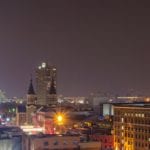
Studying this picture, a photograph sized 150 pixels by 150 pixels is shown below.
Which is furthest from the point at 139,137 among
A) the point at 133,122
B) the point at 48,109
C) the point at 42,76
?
the point at 42,76

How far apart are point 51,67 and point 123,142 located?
11884 centimetres

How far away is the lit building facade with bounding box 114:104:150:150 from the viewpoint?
7375cm

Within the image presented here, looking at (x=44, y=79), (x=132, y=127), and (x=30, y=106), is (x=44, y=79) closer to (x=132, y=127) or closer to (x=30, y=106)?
(x=30, y=106)

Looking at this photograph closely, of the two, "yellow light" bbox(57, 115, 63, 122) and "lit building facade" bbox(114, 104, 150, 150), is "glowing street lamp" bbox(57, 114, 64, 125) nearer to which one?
"yellow light" bbox(57, 115, 63, 122)

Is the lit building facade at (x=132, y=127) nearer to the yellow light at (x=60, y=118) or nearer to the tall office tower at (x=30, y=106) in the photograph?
the yellow light at (x=60, y=118)

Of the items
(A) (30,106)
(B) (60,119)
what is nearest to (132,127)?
(B) (60,119)

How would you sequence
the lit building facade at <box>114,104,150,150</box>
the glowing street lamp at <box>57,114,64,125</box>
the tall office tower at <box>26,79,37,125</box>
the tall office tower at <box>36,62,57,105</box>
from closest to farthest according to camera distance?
the lit building facade at <box>114,104,150,150</box> < the glowing street lamp at <box>57,114,64,125</box> < the tall office tower at <box>26,79,37,125</box> < the tall office tower at <box>36,62,57,105</box>

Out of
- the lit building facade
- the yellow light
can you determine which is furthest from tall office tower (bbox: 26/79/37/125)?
the lit building facade

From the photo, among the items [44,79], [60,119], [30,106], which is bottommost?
[60,119]

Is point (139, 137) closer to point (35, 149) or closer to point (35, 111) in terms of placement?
point (35, 149)

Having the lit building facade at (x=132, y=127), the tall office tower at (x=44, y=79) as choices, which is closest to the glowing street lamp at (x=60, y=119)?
the lit building facade at (x=132, y=127)

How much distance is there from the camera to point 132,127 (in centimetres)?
7675

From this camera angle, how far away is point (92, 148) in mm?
64375

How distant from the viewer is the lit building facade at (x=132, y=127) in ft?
242
